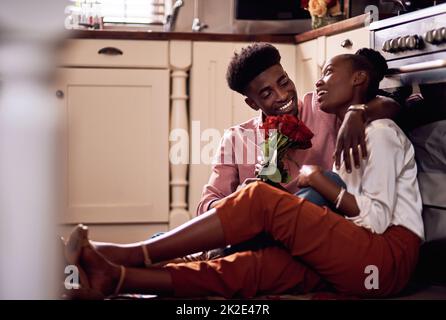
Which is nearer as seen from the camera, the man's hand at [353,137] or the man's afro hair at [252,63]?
the man's hand at [353,137]

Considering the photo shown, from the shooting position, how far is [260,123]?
5.83ft

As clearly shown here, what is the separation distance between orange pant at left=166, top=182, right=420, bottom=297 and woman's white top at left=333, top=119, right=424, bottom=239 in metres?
0.04

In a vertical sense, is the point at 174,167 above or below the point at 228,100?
below

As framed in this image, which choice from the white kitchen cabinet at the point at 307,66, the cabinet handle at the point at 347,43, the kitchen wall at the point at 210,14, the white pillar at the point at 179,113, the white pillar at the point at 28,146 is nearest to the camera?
the white pillar at the point at 28,146

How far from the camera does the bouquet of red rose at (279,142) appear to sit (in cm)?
151

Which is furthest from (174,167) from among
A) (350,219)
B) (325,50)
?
(350,219)

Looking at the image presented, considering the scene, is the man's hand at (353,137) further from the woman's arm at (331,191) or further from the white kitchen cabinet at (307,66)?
the white kitchen cabinet at (307,66)

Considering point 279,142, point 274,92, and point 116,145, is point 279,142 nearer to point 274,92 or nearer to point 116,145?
point 274,92

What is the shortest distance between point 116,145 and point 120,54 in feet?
1.21

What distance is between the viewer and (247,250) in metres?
1.42

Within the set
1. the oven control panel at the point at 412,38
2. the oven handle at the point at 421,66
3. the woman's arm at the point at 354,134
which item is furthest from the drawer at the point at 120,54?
the woman's arm at the point at 354,134

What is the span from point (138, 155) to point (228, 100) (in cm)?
43

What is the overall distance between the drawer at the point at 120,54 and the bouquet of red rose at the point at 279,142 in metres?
1.28
